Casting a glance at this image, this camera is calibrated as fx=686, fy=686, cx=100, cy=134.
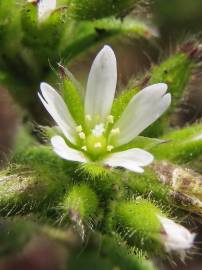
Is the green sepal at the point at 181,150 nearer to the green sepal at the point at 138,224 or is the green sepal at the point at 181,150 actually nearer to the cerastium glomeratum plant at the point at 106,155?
the cerastium glomeratum plant at the point at 106,155

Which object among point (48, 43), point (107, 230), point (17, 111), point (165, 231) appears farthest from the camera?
point (17, 111)

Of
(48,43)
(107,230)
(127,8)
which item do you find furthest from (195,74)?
(107,230)

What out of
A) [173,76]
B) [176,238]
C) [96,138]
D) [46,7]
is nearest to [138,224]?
[176,238]

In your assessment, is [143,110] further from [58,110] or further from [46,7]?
[46,7]

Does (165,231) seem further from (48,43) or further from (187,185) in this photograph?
(48,43)

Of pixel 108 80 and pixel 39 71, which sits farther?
pixel 39 71

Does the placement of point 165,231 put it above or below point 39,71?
below

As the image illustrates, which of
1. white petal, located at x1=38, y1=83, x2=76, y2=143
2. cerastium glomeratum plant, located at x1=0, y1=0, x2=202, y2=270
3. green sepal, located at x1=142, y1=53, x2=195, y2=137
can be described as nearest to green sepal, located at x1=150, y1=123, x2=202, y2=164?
cerastium glomeratum plant, located at x1=0, y1=0, x2=202, y2=270
